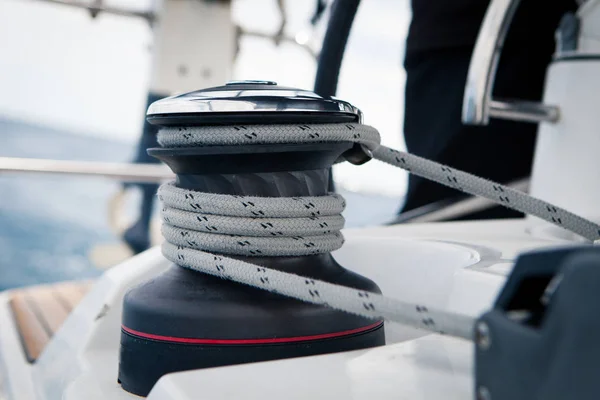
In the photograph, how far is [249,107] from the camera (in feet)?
1.66

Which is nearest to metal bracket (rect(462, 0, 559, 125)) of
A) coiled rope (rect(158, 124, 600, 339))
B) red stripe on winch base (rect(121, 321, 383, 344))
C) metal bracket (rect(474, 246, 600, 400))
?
coiled rope (rect(158, 124, 600, 339))

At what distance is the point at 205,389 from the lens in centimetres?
40

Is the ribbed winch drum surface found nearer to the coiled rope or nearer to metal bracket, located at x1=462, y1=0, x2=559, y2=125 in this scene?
the coiled rope

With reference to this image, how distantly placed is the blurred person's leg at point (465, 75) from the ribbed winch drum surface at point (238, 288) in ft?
4.20

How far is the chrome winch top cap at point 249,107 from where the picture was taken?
51cm

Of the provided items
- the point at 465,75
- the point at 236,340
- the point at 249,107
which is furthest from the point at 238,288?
the point at 465,75

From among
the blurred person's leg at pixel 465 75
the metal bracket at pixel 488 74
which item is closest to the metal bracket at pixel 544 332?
the metal bracket at pixel 488 74

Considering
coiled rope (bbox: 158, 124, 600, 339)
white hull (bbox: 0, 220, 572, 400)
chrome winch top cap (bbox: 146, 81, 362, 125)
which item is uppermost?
chrome winch top cap (bbox: 146, 81, 362, 125)

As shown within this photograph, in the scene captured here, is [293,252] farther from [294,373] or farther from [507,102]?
[507,102]

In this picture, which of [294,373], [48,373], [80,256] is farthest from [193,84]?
[80,256]

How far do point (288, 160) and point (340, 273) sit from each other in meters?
0.12

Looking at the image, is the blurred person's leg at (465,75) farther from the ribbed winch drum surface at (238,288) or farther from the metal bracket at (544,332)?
the metal bracket at (544,332)

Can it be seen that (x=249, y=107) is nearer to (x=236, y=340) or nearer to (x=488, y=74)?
(x=236, y=340)

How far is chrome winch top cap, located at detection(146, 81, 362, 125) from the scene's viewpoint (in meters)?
0.51
